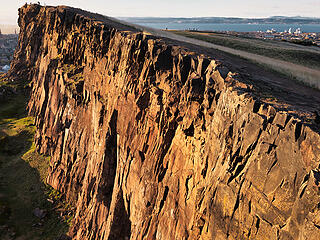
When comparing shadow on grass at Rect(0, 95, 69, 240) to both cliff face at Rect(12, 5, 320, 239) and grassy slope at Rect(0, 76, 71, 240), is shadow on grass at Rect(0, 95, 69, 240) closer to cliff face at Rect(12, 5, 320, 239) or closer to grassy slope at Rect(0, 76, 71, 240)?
grassy slope at Rect(0, 76, 71, 240)

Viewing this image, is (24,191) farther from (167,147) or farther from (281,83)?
(281,83)

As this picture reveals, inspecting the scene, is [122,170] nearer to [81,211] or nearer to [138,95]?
[138,95]

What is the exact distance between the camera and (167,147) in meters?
24.8

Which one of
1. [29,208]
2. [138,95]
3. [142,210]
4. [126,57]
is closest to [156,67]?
[138,95]

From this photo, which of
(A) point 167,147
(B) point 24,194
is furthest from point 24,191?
(A) point 167,147

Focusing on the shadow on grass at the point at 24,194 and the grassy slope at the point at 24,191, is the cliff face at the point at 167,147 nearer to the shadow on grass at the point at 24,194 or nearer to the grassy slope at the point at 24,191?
the grassy slope at the point at 24,191

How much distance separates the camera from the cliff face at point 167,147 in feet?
37.7

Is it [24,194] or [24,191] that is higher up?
[24,191]

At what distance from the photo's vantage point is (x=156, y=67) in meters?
25.4

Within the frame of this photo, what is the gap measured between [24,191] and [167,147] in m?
45.3

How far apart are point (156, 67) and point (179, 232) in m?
17.9

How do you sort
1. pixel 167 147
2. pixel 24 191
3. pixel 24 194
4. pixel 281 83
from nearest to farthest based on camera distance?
1. pixel 281 83
2. pixel 167 147
3. pixel 24 194
4. pixel 24 191

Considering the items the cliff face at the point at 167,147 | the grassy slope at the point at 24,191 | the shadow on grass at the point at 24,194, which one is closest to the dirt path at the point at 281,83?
the cliff face at the point at 167,147

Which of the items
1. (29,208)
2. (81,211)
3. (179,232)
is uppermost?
(179,232)
